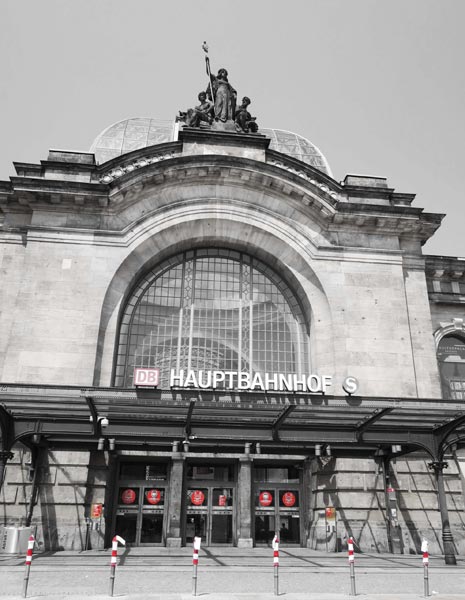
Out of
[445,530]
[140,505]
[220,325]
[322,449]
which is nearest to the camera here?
[445,530]

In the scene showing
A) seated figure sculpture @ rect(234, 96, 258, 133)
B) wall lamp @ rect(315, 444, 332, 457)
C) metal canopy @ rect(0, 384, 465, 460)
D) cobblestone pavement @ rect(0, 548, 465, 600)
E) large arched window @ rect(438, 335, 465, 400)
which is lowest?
cobblestone pavement @ rect(0, 548, 465, 600)

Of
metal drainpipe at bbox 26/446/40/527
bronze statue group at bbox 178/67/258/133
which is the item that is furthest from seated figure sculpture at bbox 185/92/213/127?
metal drainpipe at bbox 26/446/40/527

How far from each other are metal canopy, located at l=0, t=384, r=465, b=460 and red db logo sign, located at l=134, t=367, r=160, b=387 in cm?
114

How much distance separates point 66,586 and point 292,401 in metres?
11.6

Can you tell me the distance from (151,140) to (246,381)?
1779 centimetres

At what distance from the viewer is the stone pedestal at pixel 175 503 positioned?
67.4 ft

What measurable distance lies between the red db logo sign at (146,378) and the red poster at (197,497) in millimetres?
5253

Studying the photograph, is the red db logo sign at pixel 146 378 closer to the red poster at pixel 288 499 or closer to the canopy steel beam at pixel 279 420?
the canopy steel beam at pixel 279 420

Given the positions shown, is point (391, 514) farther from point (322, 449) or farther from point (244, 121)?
point (244, 121)

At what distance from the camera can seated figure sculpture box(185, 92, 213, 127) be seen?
27828 millimetres

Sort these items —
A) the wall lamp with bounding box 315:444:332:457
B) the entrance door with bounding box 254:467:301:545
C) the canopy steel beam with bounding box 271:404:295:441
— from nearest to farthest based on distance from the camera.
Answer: the canopy steel beam with bounding box 271:404:295:441, the wall lamp with bounding box 315:444:332:457, the entrance door with bounding box 254:467:301:545

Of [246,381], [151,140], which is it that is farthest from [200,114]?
[246,381]

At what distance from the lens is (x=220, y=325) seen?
24.6m

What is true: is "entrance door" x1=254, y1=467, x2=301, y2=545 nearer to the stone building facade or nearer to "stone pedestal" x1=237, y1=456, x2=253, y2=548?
the stone building facade
